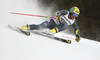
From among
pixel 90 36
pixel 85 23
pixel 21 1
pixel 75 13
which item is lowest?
pixel 90 36

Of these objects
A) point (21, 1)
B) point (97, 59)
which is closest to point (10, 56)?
point (97, 59)

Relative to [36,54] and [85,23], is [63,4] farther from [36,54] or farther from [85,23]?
[36,54]

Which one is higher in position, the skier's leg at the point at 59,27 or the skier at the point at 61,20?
the skier at the point at 61,20

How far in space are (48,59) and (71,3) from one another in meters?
10.5

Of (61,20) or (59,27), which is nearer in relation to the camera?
(59,27)

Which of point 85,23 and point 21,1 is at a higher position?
point 21,1

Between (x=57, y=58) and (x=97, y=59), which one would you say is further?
(x=97, y=59)

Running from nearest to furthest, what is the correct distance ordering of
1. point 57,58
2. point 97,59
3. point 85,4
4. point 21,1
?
point 57,58 < point 97,59 < point 21,1 < point 85,4

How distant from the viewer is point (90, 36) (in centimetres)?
1192

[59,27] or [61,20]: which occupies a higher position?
[61,20]

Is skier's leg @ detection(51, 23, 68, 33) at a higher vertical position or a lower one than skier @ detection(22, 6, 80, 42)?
lower

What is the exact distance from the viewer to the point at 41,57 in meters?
1.71

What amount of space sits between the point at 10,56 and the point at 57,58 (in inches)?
25.9

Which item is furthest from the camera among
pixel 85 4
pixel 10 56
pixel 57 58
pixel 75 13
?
pixel 85 4
